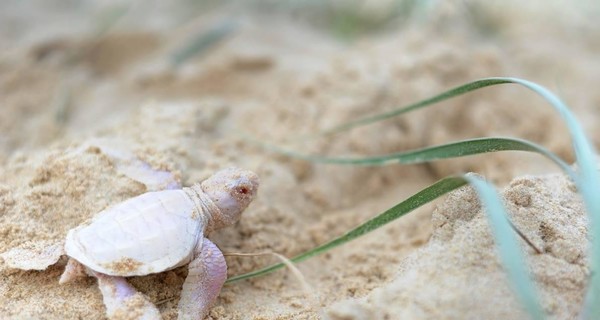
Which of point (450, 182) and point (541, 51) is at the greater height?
point (541, 51)

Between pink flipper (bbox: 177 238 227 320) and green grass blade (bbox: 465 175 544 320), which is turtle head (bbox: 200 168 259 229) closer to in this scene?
pink flipper (bbox: 177 238 227 320)

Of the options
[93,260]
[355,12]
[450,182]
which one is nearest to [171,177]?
[93,260]

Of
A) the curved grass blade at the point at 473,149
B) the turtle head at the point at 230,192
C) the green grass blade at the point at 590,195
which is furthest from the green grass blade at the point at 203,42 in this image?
the green grass blade at the point at 590,195

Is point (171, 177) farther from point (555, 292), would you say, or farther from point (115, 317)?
point (555, 292)

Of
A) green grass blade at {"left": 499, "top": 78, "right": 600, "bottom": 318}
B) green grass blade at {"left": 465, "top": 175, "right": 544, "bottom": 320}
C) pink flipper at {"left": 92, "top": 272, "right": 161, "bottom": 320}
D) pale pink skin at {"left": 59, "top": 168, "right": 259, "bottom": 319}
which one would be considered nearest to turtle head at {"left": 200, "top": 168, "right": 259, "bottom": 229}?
pale pink skin at {"left": 59, "top": 168, "right": 259, "bottom": 319}

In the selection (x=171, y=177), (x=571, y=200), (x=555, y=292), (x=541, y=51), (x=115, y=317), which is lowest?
(x=115, y=317)

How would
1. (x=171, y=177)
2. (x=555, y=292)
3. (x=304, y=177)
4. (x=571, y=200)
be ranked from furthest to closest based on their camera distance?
(x=304, y=177) → (x=171, y=177) → (x=571, y=200) → (x=555, y=292)

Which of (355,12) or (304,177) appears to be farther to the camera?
(355,12)
